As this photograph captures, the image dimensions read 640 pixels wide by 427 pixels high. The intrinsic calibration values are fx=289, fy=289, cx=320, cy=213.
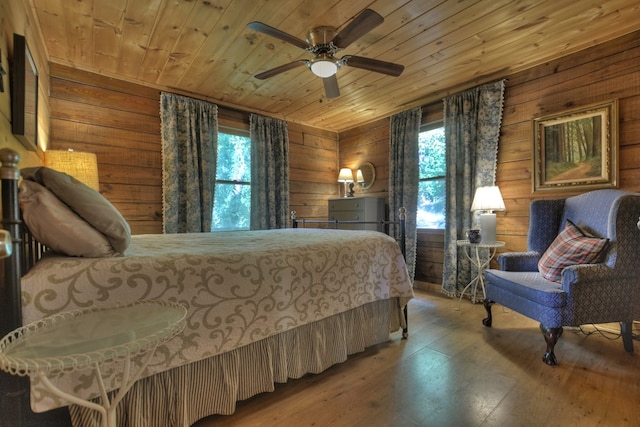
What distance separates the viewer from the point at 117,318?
89cm

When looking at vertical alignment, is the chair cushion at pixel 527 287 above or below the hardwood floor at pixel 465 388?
above

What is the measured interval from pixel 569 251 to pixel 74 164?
12.1ft

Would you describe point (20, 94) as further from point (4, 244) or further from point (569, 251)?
point (569, 251)

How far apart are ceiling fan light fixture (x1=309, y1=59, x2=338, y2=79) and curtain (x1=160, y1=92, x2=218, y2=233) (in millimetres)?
1836

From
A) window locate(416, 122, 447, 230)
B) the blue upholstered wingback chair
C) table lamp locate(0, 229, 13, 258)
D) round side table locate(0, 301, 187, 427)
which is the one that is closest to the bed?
round side table locate(0, 301, 187, 427)

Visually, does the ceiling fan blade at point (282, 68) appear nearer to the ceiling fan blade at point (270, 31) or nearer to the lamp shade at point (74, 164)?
the ceiling fan blade at point (270, 31)

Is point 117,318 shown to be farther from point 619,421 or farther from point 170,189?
point 170,189

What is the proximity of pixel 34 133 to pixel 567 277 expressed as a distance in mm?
3458

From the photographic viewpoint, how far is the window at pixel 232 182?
12.3 ft

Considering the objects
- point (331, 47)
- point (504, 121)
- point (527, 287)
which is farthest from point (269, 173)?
point (527, 287)

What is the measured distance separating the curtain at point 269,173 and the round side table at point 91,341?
2.94 meters

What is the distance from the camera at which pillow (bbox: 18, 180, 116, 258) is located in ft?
3.41

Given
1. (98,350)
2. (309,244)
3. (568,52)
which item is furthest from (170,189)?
(568,52)

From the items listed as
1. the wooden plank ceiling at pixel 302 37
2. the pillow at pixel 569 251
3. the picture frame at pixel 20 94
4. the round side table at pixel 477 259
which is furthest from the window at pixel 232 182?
the pillow at pixel 569 251
